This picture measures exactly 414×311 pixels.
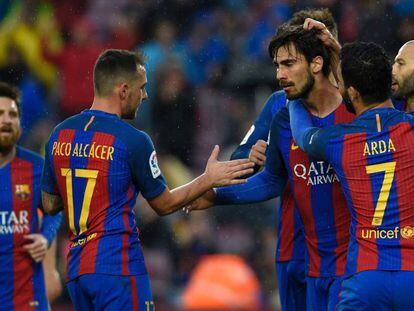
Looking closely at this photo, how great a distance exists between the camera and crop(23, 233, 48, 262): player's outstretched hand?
25.7 ft

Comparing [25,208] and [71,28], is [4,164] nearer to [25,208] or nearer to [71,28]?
[25,208]

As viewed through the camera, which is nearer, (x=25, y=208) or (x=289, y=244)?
(x=289, y=244)

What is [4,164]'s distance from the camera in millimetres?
8031

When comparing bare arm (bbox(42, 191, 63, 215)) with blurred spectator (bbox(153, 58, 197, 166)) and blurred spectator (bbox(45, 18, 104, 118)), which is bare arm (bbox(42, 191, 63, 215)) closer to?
blurred spectator (bbox(153, 58, 197, 166))

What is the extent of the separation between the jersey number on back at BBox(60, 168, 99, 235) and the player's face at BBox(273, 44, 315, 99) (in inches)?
50.6

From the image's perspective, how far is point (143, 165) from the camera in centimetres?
635

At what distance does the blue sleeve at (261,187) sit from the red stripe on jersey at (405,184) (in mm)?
1217

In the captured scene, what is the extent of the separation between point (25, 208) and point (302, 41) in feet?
8.33

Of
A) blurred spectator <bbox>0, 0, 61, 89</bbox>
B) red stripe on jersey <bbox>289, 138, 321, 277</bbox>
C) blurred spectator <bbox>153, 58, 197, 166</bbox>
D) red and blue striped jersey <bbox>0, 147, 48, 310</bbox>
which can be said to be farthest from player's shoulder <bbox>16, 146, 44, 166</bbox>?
blurred spectator <bbox>0, 0, 61, 89</bbox>

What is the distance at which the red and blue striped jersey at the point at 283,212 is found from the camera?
7.12m

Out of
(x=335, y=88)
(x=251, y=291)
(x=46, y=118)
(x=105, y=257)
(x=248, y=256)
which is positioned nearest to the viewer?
(x=105, y=257)

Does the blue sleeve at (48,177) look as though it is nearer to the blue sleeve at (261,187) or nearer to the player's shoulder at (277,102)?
the blue sleeve at (261,187)

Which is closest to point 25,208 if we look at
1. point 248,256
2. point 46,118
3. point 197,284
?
point 197,284

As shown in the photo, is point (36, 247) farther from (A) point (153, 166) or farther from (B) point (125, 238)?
(A) point (153, 166)
